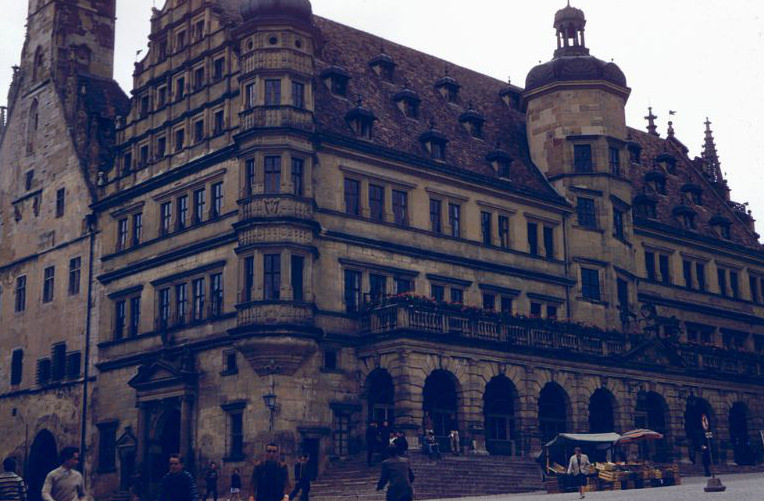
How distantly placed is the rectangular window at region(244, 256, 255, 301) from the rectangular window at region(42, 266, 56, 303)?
1829 centimetres

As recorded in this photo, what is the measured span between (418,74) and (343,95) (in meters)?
9.78

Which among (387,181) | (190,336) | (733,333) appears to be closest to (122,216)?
(190,336)

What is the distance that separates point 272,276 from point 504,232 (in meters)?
16.2

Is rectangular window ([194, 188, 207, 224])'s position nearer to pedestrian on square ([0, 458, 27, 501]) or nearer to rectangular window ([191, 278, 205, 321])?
rectangular window ([191, 278, 205, 321])

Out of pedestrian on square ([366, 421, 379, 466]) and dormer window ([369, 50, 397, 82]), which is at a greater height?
dormer window ([369, 50, 397, 82])

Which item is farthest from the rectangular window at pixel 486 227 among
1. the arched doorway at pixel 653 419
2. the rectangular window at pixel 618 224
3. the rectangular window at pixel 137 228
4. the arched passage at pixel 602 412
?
the rectangular window at pixel 137 228

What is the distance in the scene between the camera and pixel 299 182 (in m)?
52.0

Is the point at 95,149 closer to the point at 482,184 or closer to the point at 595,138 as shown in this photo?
the point at 482,184

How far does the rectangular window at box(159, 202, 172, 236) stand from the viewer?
187 feet

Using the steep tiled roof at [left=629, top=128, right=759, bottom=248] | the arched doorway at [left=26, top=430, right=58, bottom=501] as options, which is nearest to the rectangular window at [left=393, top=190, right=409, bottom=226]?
the steep tiled roof at [left=629, top=128, right=759, bottom=248]

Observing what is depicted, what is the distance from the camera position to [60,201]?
65.1 metres

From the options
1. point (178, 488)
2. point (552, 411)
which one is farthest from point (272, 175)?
point (178, 488)

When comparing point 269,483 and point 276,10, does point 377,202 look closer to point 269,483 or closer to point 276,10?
point 276,10

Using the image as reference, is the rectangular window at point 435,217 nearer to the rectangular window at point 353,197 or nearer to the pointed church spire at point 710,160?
the rectangular window at point 353,197
